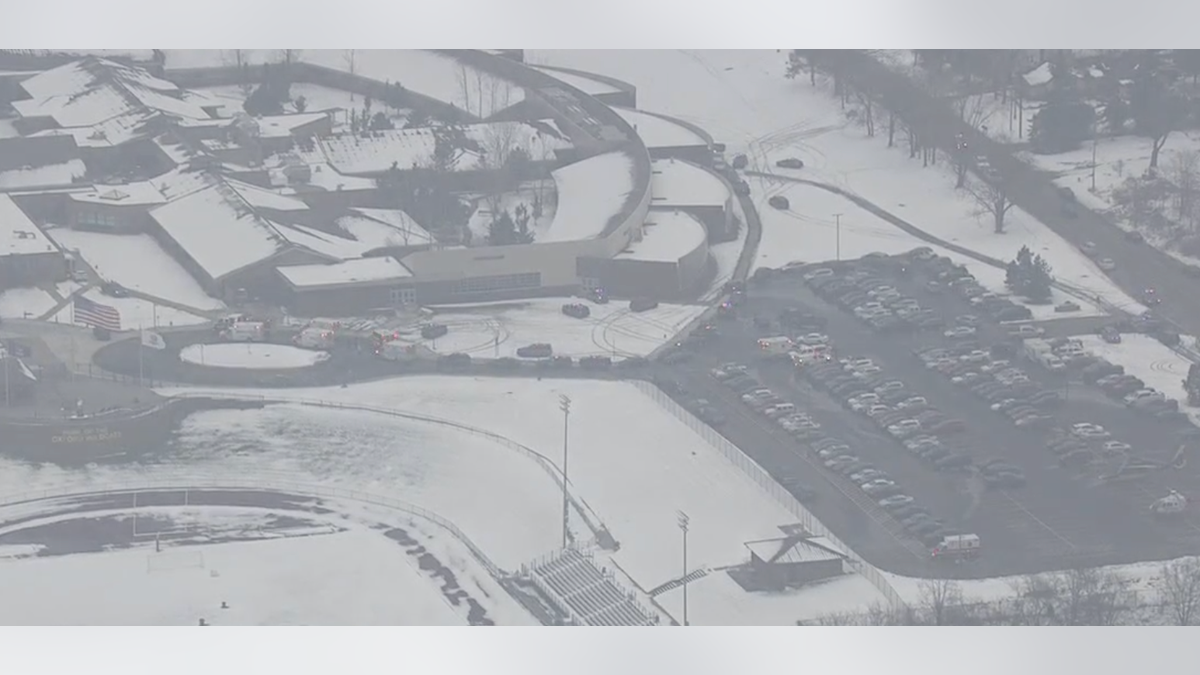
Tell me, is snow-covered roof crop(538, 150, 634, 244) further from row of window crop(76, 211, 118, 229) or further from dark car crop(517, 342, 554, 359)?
row of window crop(76, 211, 118, 229)

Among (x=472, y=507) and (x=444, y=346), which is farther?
(x=444, y=346)

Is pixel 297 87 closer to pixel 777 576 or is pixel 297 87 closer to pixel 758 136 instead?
pixel 758 136

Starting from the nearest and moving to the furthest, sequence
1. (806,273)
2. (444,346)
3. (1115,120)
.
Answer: (444,346)
(806,273)
(1115,120)

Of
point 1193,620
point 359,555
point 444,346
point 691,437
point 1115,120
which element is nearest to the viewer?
point 1193,620

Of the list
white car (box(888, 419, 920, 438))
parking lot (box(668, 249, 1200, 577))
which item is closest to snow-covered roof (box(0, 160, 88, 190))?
parking lot (box(668, 249, 1200, 577))
